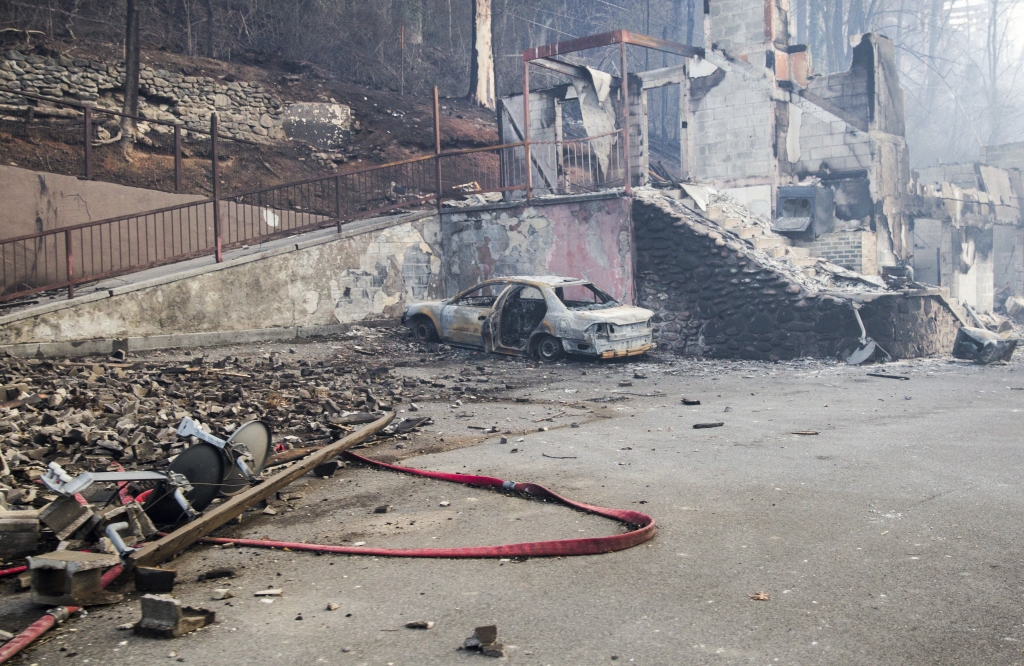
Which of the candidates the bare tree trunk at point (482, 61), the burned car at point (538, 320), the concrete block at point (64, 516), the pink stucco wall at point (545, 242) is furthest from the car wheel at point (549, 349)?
the bare tree trunk at point (482, 61)

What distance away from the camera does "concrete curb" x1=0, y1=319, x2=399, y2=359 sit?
12.0 metres

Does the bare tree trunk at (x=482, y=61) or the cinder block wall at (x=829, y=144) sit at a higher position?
the bare tree trunk at (x=482, y=61)

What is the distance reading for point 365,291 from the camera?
16672mm

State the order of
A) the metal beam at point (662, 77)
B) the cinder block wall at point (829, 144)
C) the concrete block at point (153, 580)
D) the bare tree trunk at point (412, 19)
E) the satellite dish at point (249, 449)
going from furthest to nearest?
the bare tree trunk at point (412, 19) → the metal beam at point (662, 77) → the cinder block wall at point (829, 144) → the satellite dish at point (249, 449) → the concrete block at point (153, 580)

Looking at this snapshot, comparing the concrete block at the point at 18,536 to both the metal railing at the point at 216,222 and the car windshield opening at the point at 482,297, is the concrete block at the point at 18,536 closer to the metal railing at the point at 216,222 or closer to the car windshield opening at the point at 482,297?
the metal railing at the point at 216,222

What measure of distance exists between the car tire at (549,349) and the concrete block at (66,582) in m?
9.56

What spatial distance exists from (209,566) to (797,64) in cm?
2155

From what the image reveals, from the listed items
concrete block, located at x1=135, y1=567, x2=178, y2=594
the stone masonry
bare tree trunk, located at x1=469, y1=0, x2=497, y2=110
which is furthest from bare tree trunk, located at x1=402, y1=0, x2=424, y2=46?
concrete block, located at x1=135, y1=567, x2=178, y2=594

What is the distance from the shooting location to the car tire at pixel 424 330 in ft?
48.5

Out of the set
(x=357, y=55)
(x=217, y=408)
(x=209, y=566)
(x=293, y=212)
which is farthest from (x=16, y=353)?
(x=357, y=55)

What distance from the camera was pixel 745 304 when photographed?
14148 millimetres

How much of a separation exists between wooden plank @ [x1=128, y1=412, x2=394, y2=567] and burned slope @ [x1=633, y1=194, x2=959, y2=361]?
9.66 metres

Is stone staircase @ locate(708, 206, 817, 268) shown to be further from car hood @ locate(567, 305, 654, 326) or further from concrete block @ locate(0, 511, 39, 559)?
concrete block @ locate(0, 511, 39, 559)

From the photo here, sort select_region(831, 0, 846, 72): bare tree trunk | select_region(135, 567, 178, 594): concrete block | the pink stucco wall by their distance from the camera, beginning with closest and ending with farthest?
select_region(135, 567, 178, 594): concrete block → the pink stucco wall → select_region(831, 0, 846, 72): bare tree trunk
